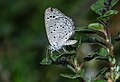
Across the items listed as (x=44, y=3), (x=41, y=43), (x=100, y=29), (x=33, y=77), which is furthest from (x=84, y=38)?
(x=44, y=3)

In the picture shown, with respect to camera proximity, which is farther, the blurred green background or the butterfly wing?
the blurred green background

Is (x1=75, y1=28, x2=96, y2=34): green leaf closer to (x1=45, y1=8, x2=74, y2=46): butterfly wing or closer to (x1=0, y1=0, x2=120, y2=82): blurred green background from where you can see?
(x1=45, y1=8, x2=74, y2=46): butterfly wing

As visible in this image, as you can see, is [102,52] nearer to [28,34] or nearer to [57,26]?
[57,26]

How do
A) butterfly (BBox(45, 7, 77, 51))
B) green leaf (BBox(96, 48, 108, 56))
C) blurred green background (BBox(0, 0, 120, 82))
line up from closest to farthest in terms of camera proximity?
green leaf (BBox(96, 48, 108, 56)) → butterfly (BBox(45, 7, 77, 51)) → blurred green background (BBox(0, 0, 120, 82))

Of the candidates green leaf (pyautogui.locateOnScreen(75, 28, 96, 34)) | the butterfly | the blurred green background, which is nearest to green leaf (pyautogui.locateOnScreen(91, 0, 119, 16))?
green leaf (pyautogui.locateOnScreen(75, 28, 96, 34))

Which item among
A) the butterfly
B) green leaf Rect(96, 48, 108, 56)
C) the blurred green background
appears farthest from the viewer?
the blurred green background

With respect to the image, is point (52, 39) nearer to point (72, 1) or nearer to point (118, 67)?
point (118, 67)

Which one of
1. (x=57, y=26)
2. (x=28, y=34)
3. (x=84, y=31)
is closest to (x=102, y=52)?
(x=84, y=31)
